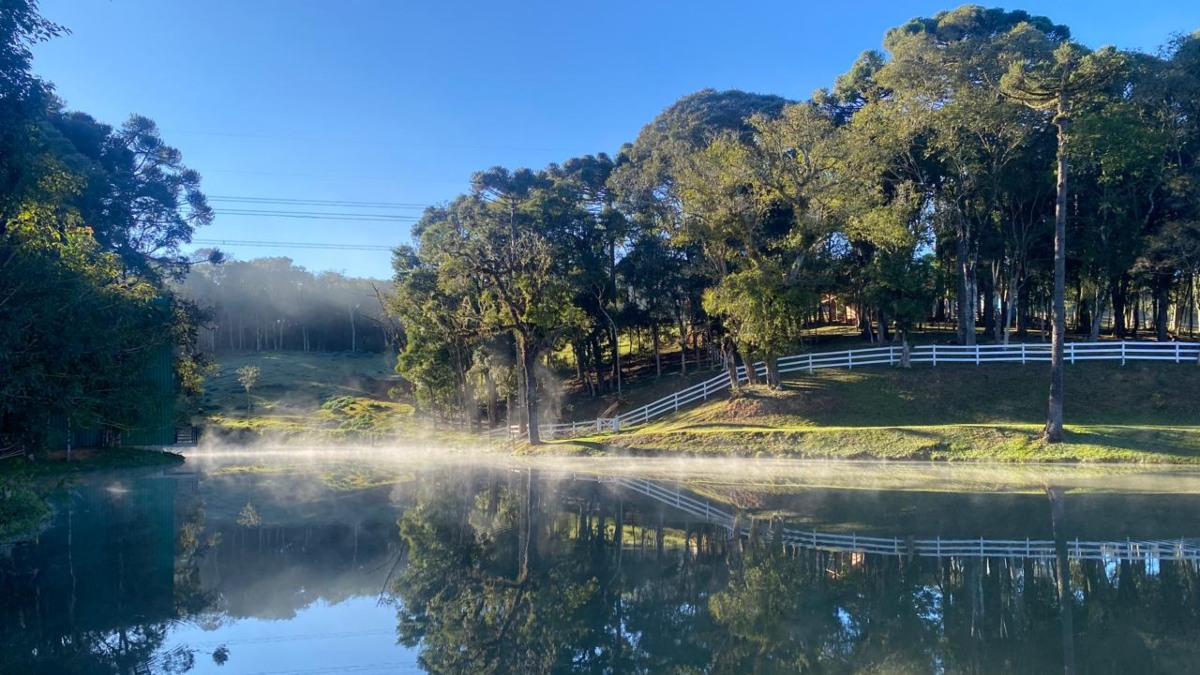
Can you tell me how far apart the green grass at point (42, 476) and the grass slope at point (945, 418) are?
680 inches

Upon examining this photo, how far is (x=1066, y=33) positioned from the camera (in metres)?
38.6

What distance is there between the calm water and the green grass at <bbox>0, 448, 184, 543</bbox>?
700 millimetres

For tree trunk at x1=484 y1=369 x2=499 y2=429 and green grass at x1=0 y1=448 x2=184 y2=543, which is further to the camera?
tree trunk at x1=484 y1=369 x2=499 y2=429

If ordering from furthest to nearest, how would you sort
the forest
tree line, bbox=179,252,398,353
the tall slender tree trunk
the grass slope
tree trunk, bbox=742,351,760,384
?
tree line, bbox=179,252,398,353, tree trunk, bbox=742,351,760,384, the forest, the tall slender tree trunk, the grass slope

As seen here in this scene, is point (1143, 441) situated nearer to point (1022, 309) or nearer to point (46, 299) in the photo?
point (1022, 309)

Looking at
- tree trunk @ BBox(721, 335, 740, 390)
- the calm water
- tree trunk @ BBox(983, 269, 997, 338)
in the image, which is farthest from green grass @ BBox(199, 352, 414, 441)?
tree trunk @ BBox(983, 269, 997, 338)

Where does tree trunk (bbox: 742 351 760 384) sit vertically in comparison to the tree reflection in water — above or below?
above

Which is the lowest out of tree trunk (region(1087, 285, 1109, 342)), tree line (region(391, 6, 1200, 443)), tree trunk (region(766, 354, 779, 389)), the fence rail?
the fence rail

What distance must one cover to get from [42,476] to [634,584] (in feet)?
76.7

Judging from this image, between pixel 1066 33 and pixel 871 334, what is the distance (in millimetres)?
18985

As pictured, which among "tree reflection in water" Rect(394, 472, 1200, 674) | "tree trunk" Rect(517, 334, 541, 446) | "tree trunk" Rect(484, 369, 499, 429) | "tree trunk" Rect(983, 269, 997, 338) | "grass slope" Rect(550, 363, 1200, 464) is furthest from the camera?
"tree trunk" Rect(983, 269, 997, 338)

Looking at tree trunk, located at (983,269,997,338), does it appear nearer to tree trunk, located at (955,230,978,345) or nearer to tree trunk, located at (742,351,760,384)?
tree trunk, located at (955,230,978,345)

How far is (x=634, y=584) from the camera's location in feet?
28.2

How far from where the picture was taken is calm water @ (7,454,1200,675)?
6.38 meters
